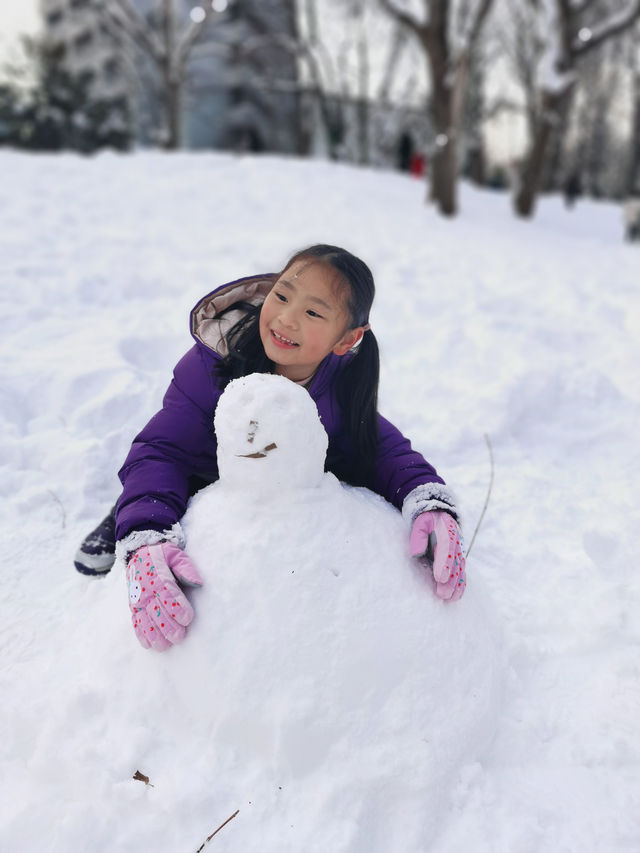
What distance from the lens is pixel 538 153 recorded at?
9742mm

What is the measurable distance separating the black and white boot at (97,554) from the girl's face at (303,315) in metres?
0.73

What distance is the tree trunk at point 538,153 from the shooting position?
9.38 meters

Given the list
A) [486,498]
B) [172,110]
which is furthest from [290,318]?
[172,110]

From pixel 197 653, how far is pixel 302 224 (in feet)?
20.2

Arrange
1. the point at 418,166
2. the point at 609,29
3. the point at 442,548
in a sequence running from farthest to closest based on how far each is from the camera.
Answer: the point at 418,166, the point at 609,29, the point at 442,548

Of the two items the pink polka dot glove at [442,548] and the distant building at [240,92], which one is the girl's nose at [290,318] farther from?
the distant building at [240,92]

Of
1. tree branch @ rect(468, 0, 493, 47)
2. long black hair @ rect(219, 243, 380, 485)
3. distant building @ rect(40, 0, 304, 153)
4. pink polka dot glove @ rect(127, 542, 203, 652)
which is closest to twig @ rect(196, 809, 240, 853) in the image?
pink polka dot glove @ rect(127, 542, 203, 652)

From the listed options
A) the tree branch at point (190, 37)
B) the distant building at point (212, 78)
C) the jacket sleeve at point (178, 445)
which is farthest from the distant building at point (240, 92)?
the jacket sleeve at point (178, 445)

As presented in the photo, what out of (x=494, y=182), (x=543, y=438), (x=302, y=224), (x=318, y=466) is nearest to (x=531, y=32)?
(x=494, y=182)

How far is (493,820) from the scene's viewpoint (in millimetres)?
1245

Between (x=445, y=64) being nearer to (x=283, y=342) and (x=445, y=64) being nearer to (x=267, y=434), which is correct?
(x=283, y=342)

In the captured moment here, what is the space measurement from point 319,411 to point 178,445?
37cm

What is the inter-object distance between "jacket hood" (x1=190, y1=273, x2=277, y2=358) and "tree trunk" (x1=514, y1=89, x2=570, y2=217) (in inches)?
373

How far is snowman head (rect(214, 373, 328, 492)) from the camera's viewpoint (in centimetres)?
128
